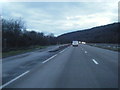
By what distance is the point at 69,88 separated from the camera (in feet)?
26.3

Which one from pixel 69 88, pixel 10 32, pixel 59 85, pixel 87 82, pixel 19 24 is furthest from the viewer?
pixel 19 24

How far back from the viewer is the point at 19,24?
66.0 meters

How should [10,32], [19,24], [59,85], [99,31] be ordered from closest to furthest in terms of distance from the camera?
[59,85], [10,32], [19,24], [99,31]

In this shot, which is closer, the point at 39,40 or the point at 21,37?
the point at 21,37

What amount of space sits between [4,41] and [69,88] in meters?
44.4

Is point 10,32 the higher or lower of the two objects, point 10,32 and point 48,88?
the higher

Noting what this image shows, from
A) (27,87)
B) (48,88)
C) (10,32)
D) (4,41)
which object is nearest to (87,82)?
(48,88)

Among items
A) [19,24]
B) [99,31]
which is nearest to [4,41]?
[19,24]

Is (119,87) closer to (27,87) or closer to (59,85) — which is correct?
(59,85)

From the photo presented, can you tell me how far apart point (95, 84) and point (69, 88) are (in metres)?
Result: 1.23

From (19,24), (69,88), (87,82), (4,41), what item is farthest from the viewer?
(19,24)

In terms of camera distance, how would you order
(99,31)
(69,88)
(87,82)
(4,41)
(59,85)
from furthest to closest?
(99,31)
(4,41)
(87,82)
(59,85)
(69,88)

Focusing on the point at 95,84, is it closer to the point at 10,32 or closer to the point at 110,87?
the point at 110,87

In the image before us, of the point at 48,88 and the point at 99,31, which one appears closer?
the point at 48,88
